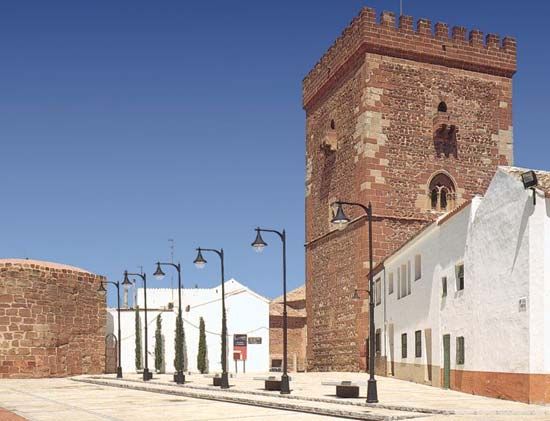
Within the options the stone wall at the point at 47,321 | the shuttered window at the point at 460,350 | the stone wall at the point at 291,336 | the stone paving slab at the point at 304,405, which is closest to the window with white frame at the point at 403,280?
the shuttered window at the point at 460,350

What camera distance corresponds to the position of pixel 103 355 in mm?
49656

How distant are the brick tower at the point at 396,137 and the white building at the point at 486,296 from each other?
21.7ft

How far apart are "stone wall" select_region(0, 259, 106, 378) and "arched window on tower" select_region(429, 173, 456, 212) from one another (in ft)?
70.9

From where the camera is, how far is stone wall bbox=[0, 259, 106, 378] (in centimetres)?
4403

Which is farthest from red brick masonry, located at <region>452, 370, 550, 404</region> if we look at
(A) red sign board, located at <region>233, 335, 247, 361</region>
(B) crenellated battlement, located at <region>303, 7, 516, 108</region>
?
(A) red sign board, located at <region>233, 335, 247, 361</region>

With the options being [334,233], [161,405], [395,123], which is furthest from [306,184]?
[161,405]

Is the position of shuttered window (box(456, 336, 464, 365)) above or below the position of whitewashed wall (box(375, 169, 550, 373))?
below

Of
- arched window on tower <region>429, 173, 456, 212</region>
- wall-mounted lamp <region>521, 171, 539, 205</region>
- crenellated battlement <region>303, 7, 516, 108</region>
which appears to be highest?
crenellated battlement <region>303, 7, 516, 108</region>

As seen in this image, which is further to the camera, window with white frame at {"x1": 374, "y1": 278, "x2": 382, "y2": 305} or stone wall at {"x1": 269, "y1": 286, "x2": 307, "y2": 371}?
stone wall at {"x1": 269, "y1": 286, "x2": 307, "y2": 371}

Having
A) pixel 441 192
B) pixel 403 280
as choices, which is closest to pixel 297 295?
pixel 441 192

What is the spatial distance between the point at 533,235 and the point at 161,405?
10469 millimetres

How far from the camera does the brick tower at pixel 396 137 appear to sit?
37594mm

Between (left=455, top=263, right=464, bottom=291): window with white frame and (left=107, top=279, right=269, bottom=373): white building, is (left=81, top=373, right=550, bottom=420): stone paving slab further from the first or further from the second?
(left=107, top=279, right=269, bottom=373): white building

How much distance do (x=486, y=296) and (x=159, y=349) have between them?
129ft
